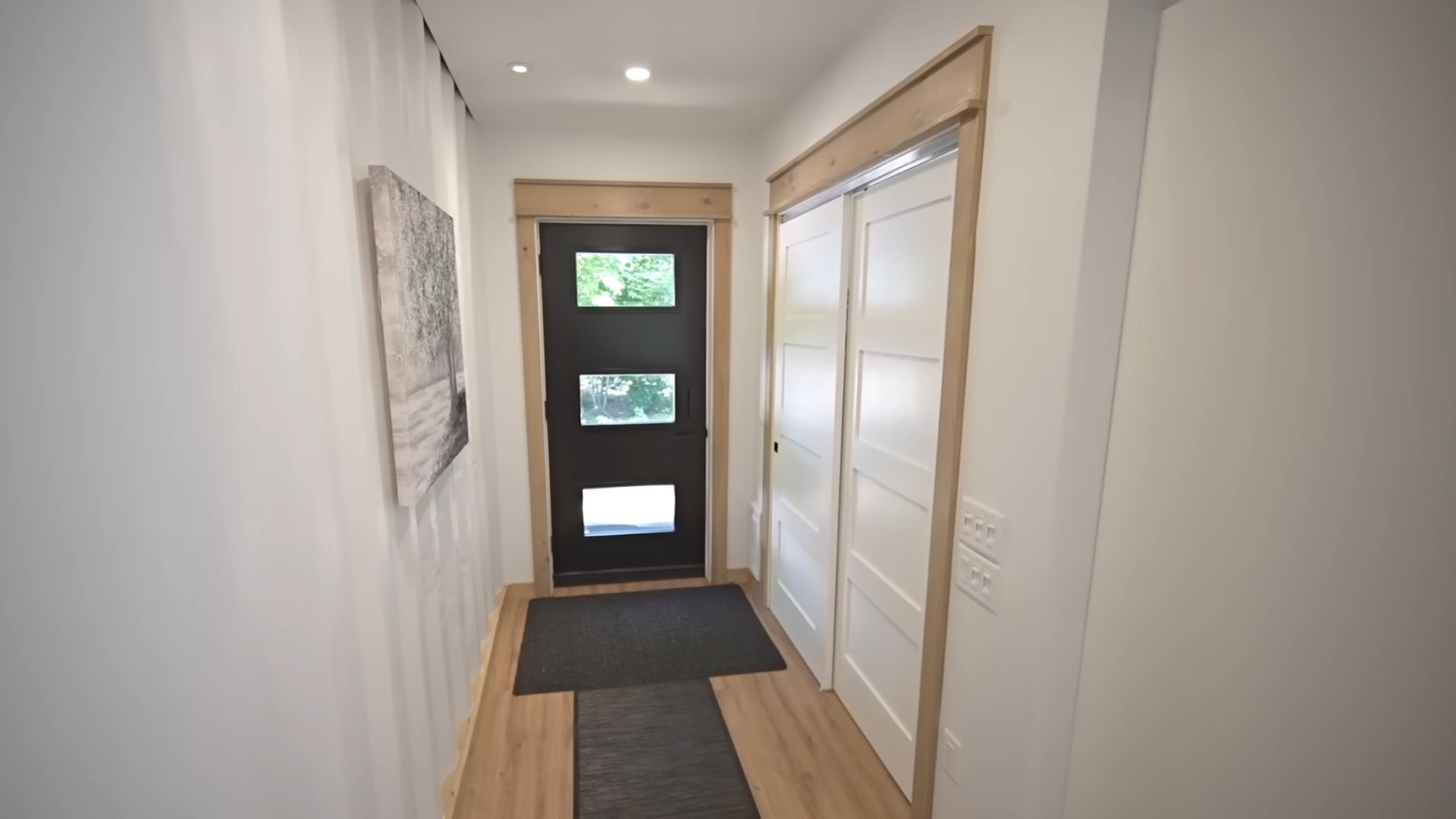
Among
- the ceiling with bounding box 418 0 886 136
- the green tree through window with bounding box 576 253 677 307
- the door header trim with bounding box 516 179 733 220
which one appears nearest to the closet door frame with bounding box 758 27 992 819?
the ceiling with bounding box 418 0 886 136

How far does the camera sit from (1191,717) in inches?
42.9

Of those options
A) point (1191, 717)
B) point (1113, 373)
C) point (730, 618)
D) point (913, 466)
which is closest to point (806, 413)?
point (913, 466)

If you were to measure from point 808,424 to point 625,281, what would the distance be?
1366mm

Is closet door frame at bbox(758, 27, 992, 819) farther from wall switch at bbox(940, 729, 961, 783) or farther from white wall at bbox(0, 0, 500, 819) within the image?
white wall at bbox(0, 0, 500, 819)

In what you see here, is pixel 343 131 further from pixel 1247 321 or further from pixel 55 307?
pixel 1247 321

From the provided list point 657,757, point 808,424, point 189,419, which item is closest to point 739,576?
point 808,424

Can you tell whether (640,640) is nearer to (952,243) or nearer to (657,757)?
(657,757)

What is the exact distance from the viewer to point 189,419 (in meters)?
0.73

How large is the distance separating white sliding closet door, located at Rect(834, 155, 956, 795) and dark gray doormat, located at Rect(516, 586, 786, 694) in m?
0.65

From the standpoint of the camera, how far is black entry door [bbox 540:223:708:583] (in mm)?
3205

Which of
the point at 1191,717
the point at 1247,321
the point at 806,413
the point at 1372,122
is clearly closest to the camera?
the point at 1372,122

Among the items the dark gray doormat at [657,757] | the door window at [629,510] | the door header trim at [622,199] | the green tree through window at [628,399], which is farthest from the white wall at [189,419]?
the door window at [629,510]

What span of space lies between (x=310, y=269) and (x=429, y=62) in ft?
4.28

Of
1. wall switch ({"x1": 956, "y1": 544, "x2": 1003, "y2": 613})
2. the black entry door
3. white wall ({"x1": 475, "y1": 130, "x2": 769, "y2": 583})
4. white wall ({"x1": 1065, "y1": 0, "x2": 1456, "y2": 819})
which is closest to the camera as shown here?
white wall ({"x1": 1065, "y1": 0, "x2": 1456, "y2": 819})
